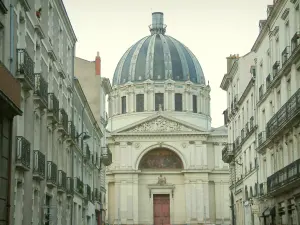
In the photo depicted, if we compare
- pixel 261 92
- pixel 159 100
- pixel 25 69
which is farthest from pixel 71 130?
pixel 159 100

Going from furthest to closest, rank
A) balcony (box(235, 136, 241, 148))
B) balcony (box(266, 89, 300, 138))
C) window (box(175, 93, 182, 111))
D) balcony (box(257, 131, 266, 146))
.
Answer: window (box(175, 93, 182, 111)), balcony (box(235, 136, 241, 148)), balcony (box(257, 131, 266, 146)), balcony (box(266, 89, 300, 138))

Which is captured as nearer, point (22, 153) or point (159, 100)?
point (22, 153)

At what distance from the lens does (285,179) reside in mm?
30797

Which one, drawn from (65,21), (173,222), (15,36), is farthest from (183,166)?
(15,36)

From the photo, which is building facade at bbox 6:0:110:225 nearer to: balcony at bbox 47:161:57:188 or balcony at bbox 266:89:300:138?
balcony at bbox 47:161:57:188

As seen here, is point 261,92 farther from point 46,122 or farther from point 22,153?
point 22,153

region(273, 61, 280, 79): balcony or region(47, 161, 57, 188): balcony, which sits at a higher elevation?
region(273, 61, 280, 79): balcony

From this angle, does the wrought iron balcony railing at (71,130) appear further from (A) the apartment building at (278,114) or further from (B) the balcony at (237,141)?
(B) the balcony at (237,141)

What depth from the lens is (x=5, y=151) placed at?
58.2 feet

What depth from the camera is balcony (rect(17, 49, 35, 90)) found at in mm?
22391

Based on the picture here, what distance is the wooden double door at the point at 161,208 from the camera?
9394 centimetres

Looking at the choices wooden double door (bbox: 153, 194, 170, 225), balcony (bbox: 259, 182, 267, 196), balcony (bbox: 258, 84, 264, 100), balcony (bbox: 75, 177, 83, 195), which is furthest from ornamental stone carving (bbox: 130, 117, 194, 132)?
balcony (bbox: 258, 84, 264, 100)

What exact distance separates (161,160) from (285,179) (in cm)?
6404

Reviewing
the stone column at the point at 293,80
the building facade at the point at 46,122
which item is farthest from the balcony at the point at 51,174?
the stone column at the point at 293,80
